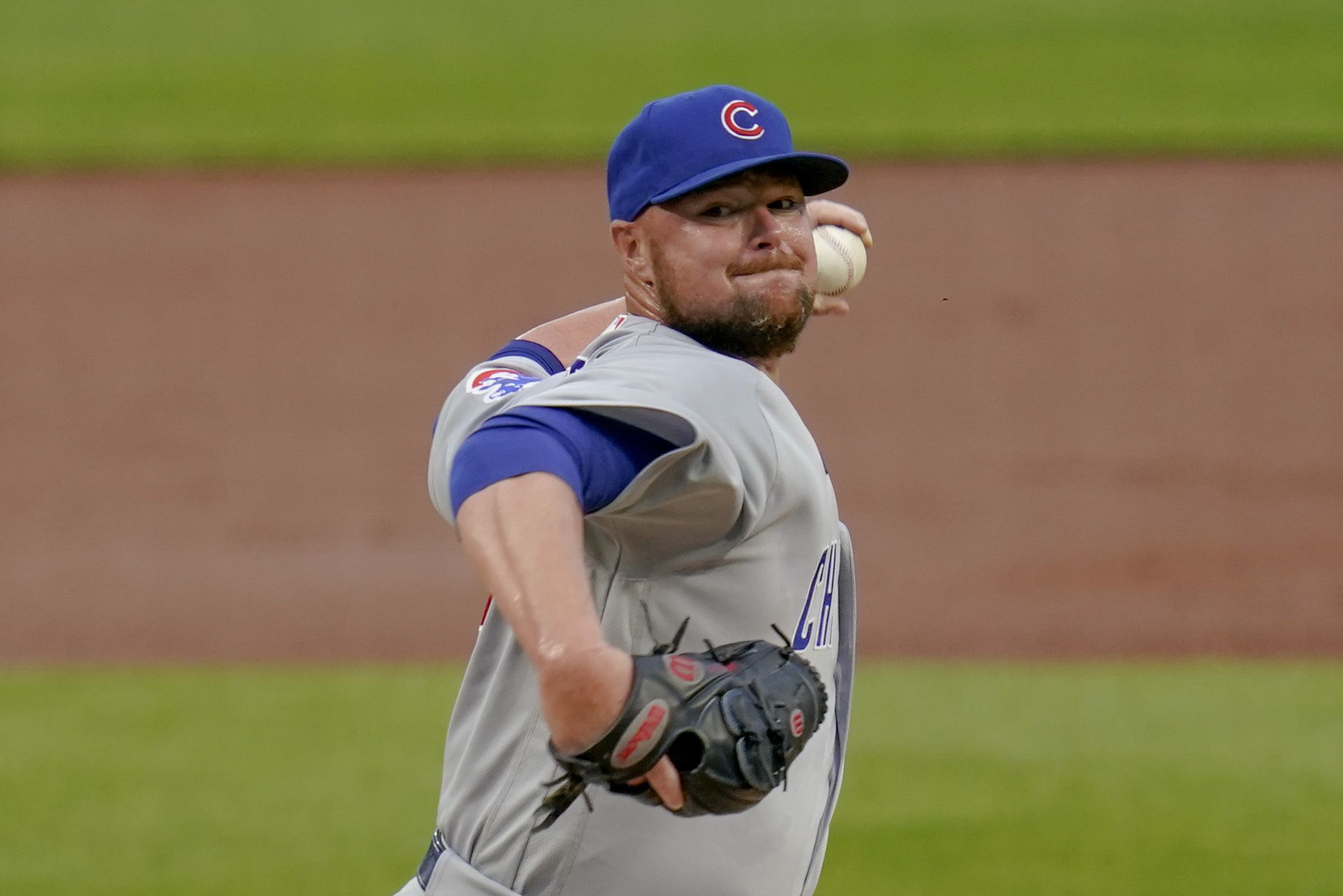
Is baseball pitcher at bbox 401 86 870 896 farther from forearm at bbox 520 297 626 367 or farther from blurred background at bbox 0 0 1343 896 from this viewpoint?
blurred background at bbox 0 0 1343 896

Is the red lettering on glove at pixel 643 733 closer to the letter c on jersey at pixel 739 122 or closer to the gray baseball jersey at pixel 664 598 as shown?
the gray baseball jersey at pixel 664 598

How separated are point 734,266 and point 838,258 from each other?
791mm

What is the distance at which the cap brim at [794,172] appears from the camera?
2078mm

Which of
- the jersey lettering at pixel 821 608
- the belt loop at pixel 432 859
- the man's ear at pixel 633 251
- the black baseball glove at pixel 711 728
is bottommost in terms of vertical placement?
the belt loop at pixel 432 859

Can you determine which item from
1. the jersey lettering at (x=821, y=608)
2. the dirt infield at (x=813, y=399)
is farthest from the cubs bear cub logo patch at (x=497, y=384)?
the dirt infield at (x=813, y=399)

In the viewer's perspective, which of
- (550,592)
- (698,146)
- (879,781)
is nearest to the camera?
(550,592)

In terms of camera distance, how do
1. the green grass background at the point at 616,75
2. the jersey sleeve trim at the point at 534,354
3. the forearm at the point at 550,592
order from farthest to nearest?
the green grass background at the point at 616,75, the jersey sleeve trim at the point at 534,354, the forearm at the point at 550,592

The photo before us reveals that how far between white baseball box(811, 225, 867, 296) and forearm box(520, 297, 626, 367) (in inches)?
14.2

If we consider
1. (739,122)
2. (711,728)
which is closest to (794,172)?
(739,122)

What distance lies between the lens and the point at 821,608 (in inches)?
88.0

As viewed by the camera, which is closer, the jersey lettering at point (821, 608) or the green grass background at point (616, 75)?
Result: the jersey lettering at point (821, 608)

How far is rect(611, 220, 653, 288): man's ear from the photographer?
7.22ft

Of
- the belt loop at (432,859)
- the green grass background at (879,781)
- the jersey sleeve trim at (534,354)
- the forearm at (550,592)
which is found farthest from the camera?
the green grass background at (879,781)

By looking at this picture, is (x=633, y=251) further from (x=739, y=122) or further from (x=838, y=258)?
(x=838, y=258)
